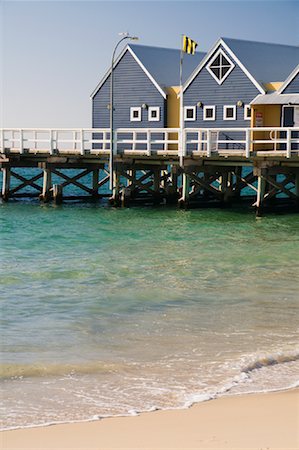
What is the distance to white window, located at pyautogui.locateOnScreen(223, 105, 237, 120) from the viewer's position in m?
36.1

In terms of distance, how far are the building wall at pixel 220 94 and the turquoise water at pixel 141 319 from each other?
449 inches

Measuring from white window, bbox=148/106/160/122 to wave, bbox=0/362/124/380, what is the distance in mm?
29805

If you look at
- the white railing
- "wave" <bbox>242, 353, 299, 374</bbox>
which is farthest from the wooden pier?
"wave" <bbox>242, 353, 299, 374</bbox>

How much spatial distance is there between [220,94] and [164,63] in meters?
5.63

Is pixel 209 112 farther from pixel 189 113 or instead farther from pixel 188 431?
pixel 188 431

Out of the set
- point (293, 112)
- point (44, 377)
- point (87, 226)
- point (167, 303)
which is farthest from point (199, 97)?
point (44, 377)

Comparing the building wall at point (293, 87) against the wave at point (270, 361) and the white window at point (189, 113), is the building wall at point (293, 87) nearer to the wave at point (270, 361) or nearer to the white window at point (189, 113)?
the white window at point (189, 113)

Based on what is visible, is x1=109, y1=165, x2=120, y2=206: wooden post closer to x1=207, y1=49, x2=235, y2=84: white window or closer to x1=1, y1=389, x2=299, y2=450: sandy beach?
x1=207, y1=49, x2=235, y2=84: white window

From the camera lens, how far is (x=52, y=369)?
1013cm

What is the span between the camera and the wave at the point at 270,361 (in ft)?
33.1

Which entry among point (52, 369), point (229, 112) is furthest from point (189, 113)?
point (52, 369)

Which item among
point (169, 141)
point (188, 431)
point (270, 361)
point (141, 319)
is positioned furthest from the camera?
point (169, 141)

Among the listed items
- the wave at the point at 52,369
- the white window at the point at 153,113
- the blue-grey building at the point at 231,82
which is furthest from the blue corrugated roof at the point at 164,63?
the wave at the point at 52,369

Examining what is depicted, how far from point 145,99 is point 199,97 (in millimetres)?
3512
